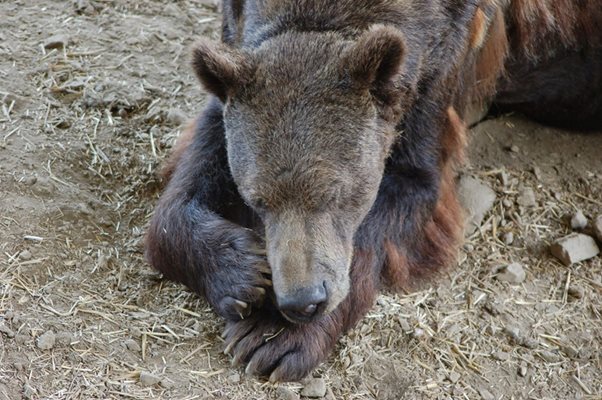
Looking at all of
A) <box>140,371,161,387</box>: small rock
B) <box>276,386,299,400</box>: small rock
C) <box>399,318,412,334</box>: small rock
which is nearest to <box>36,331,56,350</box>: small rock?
<box>140,371,161,387</box>: small rock

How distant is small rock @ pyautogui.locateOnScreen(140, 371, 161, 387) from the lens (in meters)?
5.17

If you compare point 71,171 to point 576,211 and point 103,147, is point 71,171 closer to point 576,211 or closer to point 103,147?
point 103,147

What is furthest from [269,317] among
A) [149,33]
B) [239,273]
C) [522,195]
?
[149,33]

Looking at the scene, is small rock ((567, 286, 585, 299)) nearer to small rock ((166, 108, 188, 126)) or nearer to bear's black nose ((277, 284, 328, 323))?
bear's black nose ((277, 284, 328, 323))

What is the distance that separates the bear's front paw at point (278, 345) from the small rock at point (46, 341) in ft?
3.13

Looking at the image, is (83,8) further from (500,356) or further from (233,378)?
(500,356)

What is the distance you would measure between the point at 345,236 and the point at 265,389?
952 mm

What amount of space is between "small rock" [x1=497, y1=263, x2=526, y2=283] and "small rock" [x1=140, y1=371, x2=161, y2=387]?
2.61 meters

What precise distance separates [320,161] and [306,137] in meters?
0.14

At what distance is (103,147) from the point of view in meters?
6.99

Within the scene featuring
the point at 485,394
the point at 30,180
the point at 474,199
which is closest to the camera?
the point at 485,394

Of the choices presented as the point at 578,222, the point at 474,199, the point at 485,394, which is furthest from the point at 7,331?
the point at 578,222

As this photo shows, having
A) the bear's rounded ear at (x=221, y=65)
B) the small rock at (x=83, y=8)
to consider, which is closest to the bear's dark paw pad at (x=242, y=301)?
the bear's rounded ear at (x=221, y=65)

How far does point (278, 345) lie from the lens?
5480 mm
